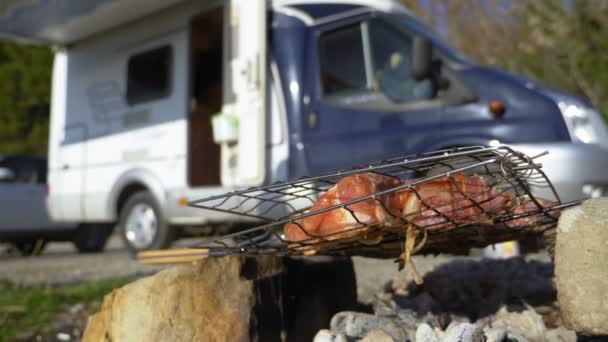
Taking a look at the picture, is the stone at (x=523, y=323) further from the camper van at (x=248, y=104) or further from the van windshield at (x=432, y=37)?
the van windshield at (x=432, y=37)

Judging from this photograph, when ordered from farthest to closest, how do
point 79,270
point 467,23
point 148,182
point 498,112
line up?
point 467,23
point 148,182
point 79,270
point 498,112

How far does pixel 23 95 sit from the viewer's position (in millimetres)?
21203

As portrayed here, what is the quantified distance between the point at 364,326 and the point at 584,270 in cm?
76

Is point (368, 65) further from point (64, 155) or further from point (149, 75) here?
point (64, 155)

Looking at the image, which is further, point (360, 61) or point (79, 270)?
point (79, 270)

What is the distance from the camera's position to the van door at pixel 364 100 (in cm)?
484

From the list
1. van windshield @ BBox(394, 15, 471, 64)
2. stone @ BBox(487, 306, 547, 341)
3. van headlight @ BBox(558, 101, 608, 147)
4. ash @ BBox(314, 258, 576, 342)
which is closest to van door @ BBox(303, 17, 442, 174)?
van windshield @ BBox(394, 15, 471, 64)

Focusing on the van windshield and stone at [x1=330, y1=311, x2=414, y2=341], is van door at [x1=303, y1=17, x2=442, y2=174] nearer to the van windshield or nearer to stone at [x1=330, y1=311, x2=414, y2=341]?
the van windshield

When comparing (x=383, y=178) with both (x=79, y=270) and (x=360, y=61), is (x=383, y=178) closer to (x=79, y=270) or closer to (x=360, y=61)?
(x=360, y=61)

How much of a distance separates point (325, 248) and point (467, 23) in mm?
13528

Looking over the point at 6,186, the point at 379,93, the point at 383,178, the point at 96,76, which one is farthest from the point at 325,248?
the point at 6,186

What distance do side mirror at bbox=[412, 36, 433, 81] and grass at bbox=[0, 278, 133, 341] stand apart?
262 cm

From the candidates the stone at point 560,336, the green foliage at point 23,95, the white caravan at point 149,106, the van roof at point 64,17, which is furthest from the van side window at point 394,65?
the green foliage at point 23,95

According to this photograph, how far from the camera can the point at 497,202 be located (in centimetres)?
191
